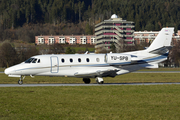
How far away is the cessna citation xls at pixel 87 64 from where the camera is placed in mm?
33656

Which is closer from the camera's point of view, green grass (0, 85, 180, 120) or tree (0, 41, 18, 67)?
green grass (0, 85, 180, 120)

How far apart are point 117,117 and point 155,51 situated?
821 inches

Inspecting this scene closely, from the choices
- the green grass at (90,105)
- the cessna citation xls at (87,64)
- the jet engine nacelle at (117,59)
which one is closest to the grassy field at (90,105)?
the green grass at (90,105)

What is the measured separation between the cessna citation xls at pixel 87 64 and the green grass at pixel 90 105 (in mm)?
7526

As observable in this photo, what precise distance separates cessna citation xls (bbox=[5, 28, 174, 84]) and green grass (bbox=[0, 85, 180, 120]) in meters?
7.53

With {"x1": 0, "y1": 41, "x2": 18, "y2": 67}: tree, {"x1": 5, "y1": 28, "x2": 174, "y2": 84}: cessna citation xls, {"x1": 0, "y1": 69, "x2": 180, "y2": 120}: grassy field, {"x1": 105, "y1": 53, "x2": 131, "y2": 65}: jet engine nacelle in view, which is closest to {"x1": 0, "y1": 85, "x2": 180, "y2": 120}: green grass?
{"x1": 0, "y1": 69, "x2": 180, "y2": 120}: grassy field

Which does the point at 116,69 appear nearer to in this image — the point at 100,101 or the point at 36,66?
the point at 36,66

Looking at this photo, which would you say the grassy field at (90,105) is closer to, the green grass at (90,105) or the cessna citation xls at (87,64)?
the green grass at (90,105)

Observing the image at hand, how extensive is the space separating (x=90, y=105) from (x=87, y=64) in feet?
48.7

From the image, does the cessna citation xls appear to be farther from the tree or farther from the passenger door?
the tree

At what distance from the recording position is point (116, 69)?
34562 millimetres

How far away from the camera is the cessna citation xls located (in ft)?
110

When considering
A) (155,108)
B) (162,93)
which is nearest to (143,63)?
(162,93)

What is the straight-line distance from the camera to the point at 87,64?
34812mm
